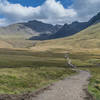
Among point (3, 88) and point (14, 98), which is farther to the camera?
point (3, 88)

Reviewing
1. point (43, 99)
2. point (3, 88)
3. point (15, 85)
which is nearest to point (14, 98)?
point (43, 99)

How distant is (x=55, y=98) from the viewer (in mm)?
28266

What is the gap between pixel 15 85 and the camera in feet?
128

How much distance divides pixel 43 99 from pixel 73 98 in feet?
15.8

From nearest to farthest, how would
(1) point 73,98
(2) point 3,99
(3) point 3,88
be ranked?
(2) point 3,99
(1) point 73,98
(3) point 3,88

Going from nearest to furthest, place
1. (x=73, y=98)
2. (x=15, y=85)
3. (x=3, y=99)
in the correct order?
(x=3, y=99)
(x=73, y=98)
(x=15, y=85)

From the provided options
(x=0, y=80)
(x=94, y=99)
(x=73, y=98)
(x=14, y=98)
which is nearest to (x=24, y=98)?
(x=14, y=98)

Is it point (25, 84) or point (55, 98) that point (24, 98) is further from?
point (25, 84)

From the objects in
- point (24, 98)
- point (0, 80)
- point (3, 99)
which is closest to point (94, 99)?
point (24, 98)

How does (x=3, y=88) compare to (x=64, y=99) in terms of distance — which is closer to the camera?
(x=64, y=99)

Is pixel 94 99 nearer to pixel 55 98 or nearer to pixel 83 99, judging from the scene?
pixel 83 99

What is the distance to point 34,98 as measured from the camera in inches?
1105

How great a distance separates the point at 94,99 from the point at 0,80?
22.4m

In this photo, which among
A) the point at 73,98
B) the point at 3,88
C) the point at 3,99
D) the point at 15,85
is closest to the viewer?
the point at 3,99
